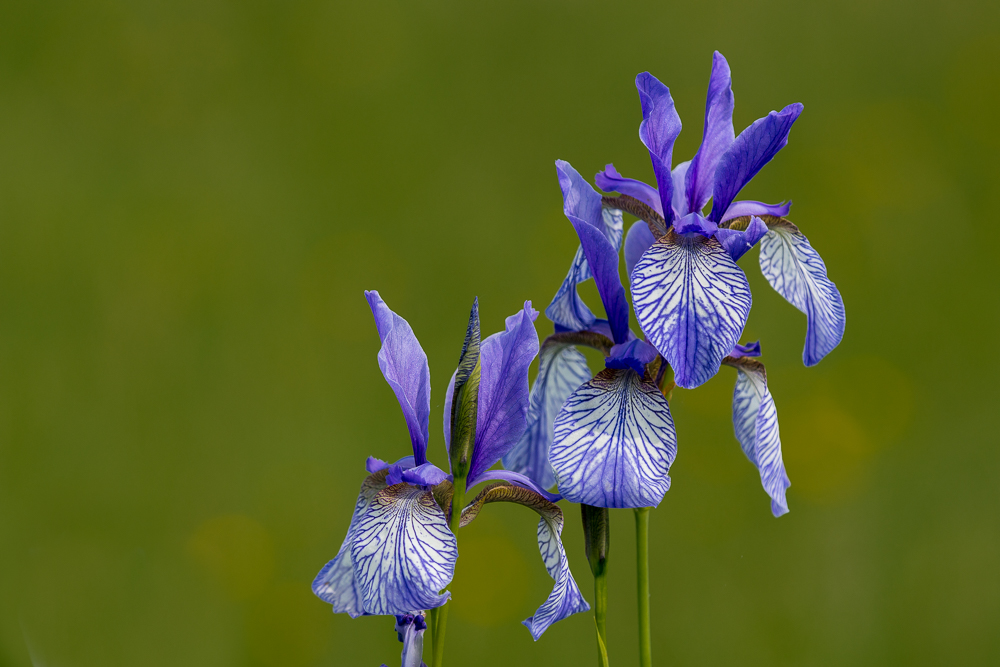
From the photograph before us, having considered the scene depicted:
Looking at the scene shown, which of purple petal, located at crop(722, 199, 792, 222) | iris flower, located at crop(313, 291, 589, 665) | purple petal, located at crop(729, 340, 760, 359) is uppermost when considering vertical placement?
purple petal, located at crop(722, 199, 792, 222)

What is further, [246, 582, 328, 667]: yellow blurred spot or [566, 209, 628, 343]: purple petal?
[246, 582, 328, 667]: yellow blurred spot

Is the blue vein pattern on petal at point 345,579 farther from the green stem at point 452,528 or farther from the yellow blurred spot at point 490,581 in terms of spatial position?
the yellow blurred spot at point 490,581

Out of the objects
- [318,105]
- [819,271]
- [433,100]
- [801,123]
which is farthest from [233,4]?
[819,271]

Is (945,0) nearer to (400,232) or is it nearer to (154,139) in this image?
(400,232)

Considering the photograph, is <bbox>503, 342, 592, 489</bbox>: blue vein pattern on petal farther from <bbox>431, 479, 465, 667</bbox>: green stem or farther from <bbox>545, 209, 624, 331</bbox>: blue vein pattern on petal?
<bbox>431, 479, 465, 667</bbox>: green stem

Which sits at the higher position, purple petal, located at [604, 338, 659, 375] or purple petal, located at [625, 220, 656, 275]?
purple petal, located at [625, 220, 656, 275]

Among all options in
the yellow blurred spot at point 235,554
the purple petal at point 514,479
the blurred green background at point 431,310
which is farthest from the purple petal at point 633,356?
the yellow blurred spot at point 235,554

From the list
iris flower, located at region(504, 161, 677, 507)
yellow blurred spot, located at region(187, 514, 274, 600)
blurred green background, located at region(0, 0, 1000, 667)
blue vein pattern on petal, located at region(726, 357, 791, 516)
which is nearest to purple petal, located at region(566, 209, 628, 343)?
iris flower, located at region(504, 161, 677, 507)
